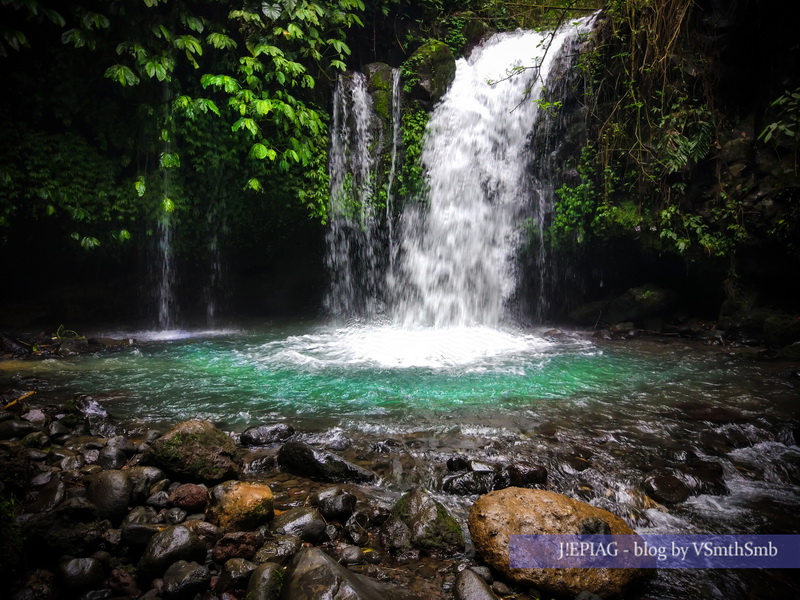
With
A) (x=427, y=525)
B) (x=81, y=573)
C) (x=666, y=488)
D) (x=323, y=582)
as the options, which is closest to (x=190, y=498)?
(x=81, y=573)

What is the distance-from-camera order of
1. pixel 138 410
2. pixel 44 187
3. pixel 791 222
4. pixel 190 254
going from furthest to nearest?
1. pixel 190 254
2. pixel 44 187
3. pixel 791 222
4. pixel 138 410

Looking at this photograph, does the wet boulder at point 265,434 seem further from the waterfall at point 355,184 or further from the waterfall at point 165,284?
the waterfall at point 165,284

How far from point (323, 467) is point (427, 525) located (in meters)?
1.06

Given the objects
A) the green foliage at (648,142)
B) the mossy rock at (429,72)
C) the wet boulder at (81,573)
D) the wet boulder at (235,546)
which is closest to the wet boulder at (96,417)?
the wet boulder at (81,573)

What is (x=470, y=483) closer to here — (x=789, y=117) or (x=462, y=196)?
(x=789, y=117)

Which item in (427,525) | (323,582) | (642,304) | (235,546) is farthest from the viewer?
(642,304)

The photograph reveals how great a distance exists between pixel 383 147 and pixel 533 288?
16.8 feet

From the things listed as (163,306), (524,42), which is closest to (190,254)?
(163,306)

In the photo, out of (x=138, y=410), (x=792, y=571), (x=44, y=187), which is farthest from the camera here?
(x=44, y=187)

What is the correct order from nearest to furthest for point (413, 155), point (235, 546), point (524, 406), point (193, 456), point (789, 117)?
→ 1. point (235, 546)
2. point (193, 456)
3. point (524, 406)
4. point (789, 117)
5. point (413, 155)

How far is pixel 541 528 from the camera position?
253cm

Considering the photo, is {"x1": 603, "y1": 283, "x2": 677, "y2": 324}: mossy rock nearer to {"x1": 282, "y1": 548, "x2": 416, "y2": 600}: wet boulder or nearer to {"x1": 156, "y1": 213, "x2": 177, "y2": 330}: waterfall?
{"x1": 282, "y1": 548, "x2": 416, "y2": 600}: wet boulder

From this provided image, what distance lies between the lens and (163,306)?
10.6 m

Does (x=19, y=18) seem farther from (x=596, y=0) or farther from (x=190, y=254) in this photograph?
(x=596, y=0)
